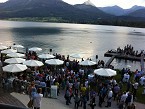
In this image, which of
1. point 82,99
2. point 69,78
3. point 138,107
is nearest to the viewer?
point 82,99

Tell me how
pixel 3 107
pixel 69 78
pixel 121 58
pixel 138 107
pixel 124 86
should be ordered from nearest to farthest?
pixel 3 107 < pixel 138 107 < pixel 69 78 < pixel 124 86 < pixel 121 58

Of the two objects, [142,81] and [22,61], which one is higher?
[22,61]

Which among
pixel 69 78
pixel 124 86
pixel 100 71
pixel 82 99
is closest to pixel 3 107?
pixel 82 99

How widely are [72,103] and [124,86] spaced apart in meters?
8.54

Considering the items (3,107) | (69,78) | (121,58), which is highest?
(3,107)

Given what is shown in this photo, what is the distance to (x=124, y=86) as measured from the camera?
2633 cm

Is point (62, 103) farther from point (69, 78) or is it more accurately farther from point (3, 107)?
point (3, 107)

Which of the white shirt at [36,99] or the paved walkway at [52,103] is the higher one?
the white shirt at [36,99]

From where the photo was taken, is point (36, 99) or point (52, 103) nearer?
point (36, 99)

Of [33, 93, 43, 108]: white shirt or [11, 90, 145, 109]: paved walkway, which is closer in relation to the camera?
[33, 93, 43, 108]: white shirt

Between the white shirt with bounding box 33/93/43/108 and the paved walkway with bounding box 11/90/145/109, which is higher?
the white shirt with bounding box 33/93/43/108

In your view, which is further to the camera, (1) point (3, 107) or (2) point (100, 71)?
(2) point (100, 71)

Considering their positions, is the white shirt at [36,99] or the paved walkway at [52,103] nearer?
the white shirt at [36,99]

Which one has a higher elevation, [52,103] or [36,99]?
[36,99]
